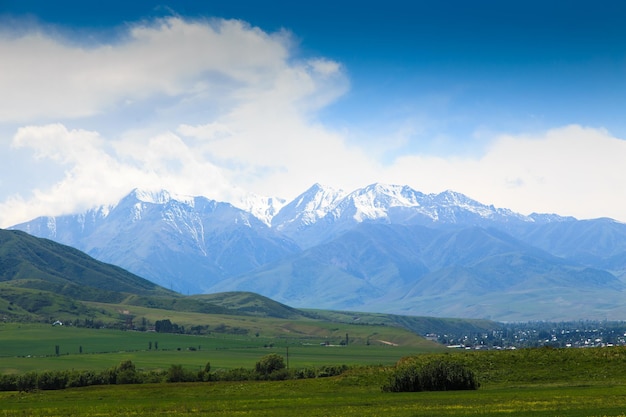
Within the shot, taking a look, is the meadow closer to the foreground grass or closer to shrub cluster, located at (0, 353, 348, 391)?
the foreground grass

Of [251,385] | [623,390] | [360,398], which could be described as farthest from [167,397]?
[623,390]

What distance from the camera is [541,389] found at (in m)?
89.6

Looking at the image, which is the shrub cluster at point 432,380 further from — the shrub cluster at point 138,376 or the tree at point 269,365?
the tree at point 269,365

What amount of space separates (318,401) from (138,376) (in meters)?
63.3

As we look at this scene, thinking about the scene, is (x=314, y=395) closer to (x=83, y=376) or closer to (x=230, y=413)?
(x=230, y=413)

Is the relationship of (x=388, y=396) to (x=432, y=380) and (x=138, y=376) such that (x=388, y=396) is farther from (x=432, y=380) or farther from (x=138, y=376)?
(x=138, y=376)

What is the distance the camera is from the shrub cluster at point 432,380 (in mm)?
94750

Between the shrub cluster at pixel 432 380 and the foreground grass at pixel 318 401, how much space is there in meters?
3.06

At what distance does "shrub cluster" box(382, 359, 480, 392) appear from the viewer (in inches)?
3730

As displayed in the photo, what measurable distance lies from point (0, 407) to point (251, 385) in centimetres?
3575

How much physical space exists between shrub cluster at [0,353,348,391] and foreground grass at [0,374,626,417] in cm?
1700

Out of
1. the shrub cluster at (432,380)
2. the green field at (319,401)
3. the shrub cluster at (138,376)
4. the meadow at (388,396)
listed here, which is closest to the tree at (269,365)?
the shrub cluster at (138,376)

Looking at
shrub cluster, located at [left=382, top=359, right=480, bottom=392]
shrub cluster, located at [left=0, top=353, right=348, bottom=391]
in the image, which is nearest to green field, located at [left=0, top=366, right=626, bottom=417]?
shrub cluster, located at [left=382, top=359, right=480, bottom=392]

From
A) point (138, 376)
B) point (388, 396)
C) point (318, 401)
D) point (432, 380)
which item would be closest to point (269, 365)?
point (138, 376)
